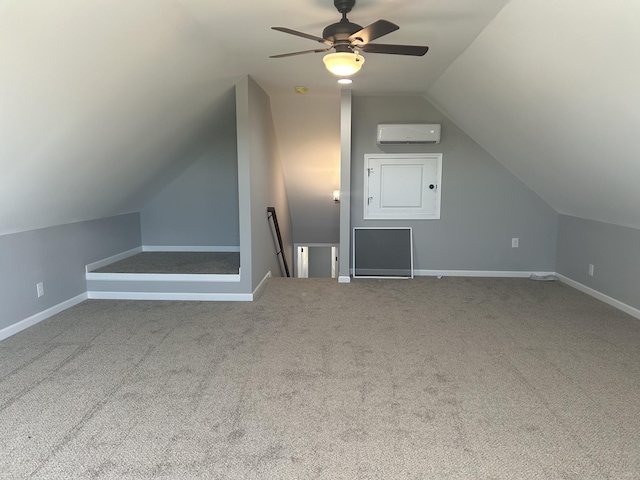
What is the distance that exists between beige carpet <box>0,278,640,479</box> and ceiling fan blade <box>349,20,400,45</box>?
2100 mm

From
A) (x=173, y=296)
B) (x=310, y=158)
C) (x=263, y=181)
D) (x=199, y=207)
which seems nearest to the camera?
(x=173, y=296)

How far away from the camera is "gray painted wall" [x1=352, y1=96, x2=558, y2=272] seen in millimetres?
5305

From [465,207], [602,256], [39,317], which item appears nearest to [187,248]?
[39,317]

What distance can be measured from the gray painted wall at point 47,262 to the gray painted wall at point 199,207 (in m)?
0.87

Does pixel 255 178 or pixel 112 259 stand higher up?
pixel 255 178

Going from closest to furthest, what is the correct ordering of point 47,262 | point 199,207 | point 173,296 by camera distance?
point 47,262
point 173,296
point 199,207

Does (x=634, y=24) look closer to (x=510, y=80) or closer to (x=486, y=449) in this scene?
(x=510, y=80)

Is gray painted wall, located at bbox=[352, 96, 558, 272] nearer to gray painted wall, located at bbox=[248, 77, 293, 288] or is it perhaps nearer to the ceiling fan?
gray painted wall, located at bbox=[248, 77, 293, 288]

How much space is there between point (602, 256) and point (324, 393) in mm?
3493

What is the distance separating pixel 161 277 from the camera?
450cm

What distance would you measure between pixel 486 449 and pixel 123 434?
1802mm

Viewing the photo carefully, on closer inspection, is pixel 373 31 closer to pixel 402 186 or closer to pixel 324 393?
pixel 324 393

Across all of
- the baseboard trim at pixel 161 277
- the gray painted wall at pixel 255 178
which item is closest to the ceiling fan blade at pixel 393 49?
the gray painted wall at pixel 255 178

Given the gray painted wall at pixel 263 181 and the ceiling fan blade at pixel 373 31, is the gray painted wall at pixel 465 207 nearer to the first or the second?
the gray painted wall at pixel 263 181
